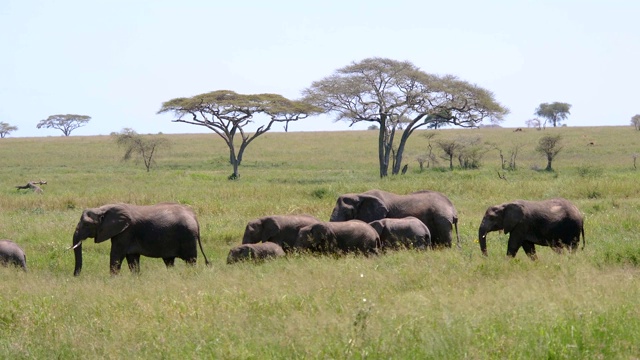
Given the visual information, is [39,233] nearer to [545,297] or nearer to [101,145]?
[545,297]

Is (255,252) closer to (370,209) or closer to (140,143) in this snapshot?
(370,209)

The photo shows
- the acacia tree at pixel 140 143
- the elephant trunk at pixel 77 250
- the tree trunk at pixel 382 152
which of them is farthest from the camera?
the acacia tree at pixel 140 143

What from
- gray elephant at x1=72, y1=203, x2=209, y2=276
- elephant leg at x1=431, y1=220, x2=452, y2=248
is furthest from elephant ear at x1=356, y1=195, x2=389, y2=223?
gray elephant at x1=72, y1=203, x2=209, y2=276

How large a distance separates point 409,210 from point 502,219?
2.46 meters

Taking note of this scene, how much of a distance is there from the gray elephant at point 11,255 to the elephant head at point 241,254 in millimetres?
3854

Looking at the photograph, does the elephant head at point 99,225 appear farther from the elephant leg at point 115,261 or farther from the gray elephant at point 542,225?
the gray elephant at point 542,225

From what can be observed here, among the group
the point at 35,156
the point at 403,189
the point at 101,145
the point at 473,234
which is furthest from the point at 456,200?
the point at 101,145

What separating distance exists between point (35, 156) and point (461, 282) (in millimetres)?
59108

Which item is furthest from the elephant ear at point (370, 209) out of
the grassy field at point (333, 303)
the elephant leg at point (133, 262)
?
the elephant leg at point (133, 262)

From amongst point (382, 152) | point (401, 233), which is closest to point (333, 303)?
point (401, 233)

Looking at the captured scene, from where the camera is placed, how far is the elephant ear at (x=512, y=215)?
14273 millimetres

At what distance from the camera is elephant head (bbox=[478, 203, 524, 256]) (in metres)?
14.3

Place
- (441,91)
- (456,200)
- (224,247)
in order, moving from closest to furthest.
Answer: (224,247) < (456,200) < (441,91)

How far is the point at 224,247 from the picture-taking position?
1791cm
